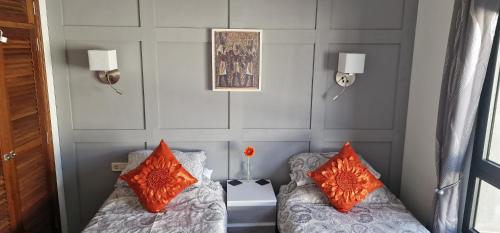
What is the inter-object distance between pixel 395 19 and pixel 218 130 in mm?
1734

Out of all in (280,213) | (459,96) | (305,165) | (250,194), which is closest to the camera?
(459,96)

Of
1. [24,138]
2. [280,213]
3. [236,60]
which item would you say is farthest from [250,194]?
[24,138]

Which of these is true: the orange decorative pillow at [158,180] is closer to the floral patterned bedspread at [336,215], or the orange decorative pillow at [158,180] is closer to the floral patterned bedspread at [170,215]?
the floral patterned bedspread at [170,215]

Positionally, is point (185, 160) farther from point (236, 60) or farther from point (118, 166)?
point (236, 60)

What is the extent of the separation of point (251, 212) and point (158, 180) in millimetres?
745


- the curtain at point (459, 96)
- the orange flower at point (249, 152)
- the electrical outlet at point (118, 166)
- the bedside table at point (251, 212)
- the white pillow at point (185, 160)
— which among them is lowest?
the bedside table at point (251, 212)

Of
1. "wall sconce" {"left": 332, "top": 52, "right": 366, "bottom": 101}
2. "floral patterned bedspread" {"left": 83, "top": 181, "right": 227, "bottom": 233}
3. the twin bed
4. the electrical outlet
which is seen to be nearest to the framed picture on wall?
"wall sconce" {"left": 332, "top": 52, "right": 366, "bottom": 101}

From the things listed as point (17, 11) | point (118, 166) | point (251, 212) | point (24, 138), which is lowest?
point (251, 212)

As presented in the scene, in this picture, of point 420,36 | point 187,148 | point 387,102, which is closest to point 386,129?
point 387,102

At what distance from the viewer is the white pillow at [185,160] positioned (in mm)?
2688

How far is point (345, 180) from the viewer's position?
2543 mm

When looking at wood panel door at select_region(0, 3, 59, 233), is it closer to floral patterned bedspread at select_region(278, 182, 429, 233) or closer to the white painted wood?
the white painted wood

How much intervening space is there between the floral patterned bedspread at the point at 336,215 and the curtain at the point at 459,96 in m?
0.25

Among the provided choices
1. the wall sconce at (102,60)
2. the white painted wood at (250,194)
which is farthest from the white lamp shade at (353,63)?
the wall sconce at (102,60)
